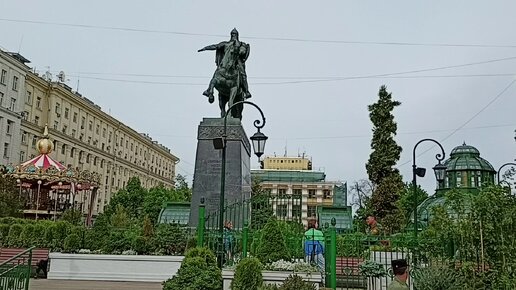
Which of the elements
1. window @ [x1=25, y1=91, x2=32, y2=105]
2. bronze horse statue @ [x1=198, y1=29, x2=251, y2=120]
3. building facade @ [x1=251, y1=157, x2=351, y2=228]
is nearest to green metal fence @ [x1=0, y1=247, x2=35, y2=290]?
building facade @ [x1=251, y1=157, x2=351, y2=228]

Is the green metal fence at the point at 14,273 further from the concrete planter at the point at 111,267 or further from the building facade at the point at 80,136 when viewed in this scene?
the building facade at the point at 80,136

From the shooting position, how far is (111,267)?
15.6 meters

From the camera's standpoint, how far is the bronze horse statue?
17.1 metres

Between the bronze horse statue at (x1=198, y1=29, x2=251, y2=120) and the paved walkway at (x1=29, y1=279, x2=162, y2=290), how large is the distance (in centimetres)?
615

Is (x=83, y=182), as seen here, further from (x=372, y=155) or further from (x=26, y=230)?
(x=372, y=155)

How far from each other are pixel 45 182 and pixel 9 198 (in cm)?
283

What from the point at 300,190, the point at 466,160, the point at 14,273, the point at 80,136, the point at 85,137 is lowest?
the point at 14,273

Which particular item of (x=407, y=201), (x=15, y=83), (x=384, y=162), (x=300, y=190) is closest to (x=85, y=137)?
(x=15, y=83)

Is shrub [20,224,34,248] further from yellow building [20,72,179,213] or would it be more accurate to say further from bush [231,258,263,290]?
yellow building [20,72,179,213]

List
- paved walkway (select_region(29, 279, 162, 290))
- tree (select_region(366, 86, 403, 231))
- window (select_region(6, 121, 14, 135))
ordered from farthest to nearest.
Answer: window (select_region(6, 121, 14, 135)), tree (select_region(366, 86, 403, 231)), paved walkway (select_region(29, 279, 162, 290))

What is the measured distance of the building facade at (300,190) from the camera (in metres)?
15.6

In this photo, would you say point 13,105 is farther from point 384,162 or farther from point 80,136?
point 384,162

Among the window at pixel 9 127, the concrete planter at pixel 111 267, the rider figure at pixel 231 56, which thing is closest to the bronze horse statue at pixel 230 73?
the rider figure at pixel 231 56

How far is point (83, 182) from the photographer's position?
3569 centimetres
